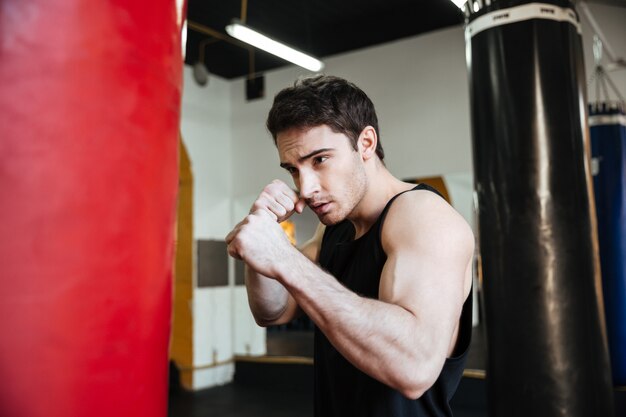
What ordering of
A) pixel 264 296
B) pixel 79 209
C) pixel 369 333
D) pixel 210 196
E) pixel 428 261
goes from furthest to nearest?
pixel 210 196 → pixel 264 296 → pixel 428 261 → pixel 369 333 → pixel 79 209

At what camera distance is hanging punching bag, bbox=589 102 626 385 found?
3.53m

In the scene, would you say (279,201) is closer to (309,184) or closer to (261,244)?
(309,184)

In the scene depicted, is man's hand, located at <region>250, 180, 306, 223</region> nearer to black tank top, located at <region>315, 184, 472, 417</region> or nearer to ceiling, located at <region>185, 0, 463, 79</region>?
black tank top, located at <region>315, 184, 472, 417</region>

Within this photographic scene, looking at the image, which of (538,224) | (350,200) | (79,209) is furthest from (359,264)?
(538,224)

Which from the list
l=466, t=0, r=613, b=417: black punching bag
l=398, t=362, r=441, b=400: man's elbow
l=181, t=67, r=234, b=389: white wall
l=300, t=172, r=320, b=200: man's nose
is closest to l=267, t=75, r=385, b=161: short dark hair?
l=300, t=172, r=320, b=200: man's nose

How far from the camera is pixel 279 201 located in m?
1.17

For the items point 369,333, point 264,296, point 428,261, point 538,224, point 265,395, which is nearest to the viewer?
point 369,333

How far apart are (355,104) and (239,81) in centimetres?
545

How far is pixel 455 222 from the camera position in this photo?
108cm

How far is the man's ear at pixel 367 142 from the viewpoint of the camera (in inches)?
51.2

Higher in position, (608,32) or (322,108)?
(608,32)

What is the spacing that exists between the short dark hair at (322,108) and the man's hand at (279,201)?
144mm

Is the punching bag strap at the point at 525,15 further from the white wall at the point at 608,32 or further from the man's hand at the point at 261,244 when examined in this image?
the white wall at the point at 608,32

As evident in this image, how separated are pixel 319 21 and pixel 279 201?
443cm
